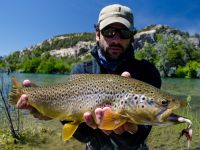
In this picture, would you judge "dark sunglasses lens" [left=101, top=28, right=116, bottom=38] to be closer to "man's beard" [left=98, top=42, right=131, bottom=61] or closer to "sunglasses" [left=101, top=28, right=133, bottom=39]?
"sunglasses" [left=101, top=28, right=133, bottom=39]

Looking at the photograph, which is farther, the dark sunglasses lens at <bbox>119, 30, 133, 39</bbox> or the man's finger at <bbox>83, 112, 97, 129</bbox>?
the dark sunglasses lens at <bbox>119, 30, 133, 39</bbox>

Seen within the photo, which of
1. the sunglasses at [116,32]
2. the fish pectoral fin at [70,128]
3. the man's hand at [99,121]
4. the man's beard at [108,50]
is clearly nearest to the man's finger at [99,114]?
the man's hand at [99,121]

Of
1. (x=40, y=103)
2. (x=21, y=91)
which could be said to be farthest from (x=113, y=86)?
(x=21, y=91)

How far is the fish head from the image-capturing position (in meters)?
3.47

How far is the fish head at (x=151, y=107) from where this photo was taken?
3.47 m

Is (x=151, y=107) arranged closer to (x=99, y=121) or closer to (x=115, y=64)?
(x=99, y=121)

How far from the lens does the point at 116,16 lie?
4309 millimetres

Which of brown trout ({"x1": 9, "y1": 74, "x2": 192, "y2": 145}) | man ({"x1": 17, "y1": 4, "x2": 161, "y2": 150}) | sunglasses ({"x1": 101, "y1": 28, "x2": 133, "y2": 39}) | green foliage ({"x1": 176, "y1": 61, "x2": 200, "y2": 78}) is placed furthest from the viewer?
green foliage ({"x1": 176, "y1": 61, "x2": 200, "y2": 78})

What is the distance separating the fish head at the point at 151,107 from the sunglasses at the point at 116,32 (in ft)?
3.07

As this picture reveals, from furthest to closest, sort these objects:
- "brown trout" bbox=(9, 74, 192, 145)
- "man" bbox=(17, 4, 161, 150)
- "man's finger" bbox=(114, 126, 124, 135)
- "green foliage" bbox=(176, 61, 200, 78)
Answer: "green foliage" bbox=(176, 61, 200, 78) → "man" bbox=(17, 4, 161, 150) → "man's finger" bbox=(114, 126, 124, 135) → "brown trout" bbox=(9, 74, 192, 145)

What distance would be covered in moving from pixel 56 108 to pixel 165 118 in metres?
1.21

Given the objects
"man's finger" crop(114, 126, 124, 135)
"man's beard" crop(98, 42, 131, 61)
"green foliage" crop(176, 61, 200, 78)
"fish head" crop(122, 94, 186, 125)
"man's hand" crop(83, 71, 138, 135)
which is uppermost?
"man's beard" crop(98, 42, 131, 61)

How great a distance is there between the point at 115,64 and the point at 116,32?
1.26ft

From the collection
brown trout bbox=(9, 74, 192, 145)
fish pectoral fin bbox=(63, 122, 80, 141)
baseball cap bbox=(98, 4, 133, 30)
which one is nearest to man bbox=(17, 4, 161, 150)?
baseball cap bbox=(98, 4, 133, 30)
